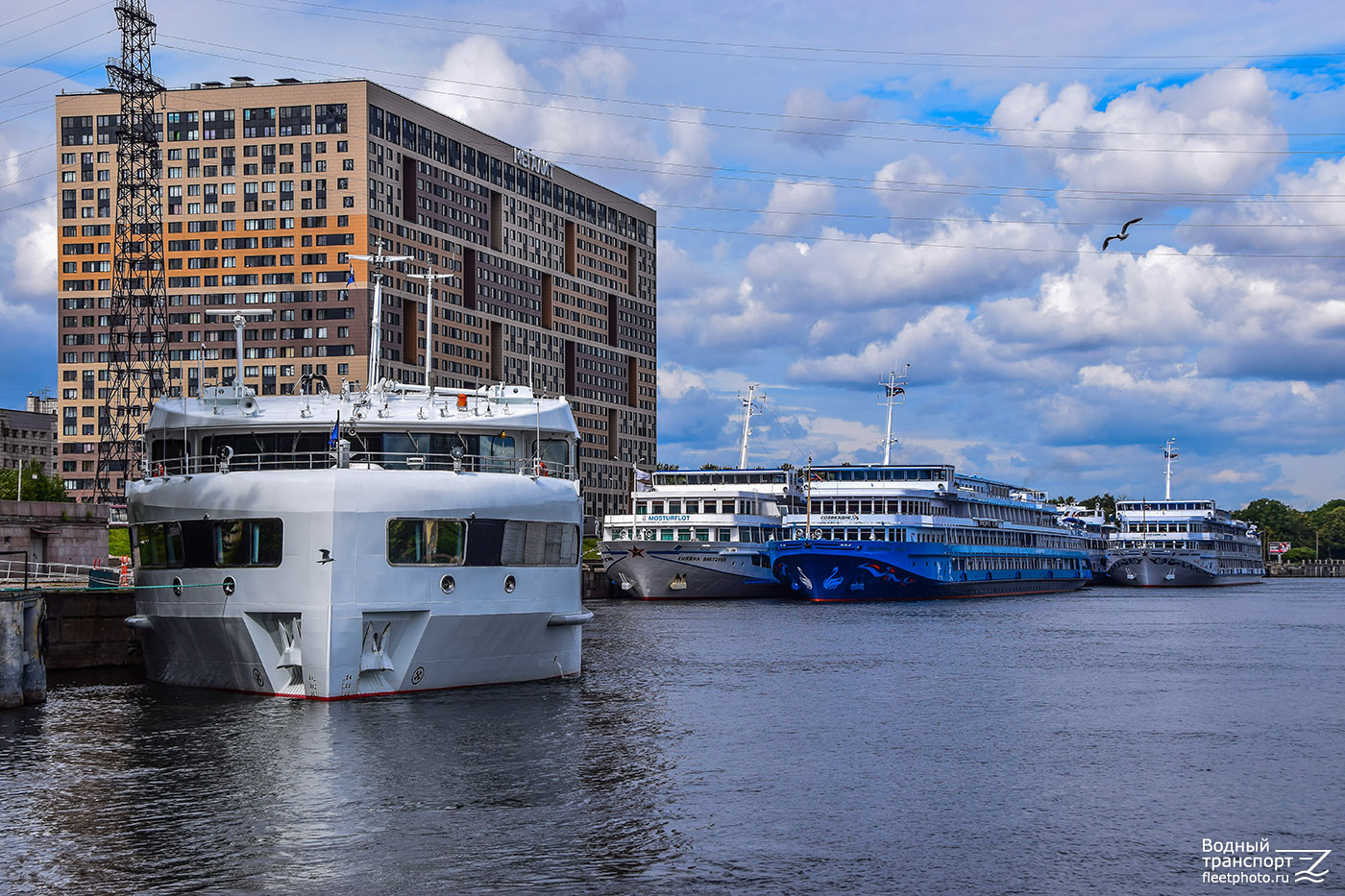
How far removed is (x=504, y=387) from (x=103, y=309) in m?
157

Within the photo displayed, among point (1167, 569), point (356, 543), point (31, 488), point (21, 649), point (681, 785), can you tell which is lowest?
point (1167, 569)

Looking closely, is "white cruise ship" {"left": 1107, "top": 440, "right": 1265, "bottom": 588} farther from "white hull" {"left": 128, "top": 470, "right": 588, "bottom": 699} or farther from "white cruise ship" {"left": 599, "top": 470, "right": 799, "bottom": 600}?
"white hull" {"left": 128, "top": 470, "right": 588, "bottom": 699}

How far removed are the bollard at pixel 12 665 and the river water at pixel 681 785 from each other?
895 mm

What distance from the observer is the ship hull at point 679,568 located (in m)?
112

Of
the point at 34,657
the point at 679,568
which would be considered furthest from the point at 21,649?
the point at 679,568

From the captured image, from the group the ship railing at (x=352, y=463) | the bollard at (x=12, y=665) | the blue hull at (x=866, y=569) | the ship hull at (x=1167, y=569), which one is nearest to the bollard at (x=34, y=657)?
the bollard at (x=12, y=665)

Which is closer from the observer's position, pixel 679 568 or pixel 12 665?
pixel 12 665

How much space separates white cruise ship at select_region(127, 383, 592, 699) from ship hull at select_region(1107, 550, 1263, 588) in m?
135

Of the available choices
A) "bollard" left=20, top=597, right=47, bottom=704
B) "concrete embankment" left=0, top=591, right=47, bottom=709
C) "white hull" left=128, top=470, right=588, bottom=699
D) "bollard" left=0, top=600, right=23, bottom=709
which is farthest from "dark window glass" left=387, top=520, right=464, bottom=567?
"bollard" left=20, top=597, right=47, bottom=704

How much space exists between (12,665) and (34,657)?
48.0 inches

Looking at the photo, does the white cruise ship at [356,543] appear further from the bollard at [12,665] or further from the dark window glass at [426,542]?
the bollard at [12,665]

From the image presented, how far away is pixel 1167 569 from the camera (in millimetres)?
163500

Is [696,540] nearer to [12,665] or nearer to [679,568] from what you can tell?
[679,568]

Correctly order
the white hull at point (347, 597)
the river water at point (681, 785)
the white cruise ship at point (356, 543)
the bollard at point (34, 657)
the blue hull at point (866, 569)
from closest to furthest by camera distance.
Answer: the river water at point (681, 785) → the white hull at point (347, 597) → the white cruise ship at point (356, 543) → the bollard at point (34, 657) → the blue hull at point (866, 569)
